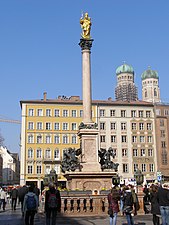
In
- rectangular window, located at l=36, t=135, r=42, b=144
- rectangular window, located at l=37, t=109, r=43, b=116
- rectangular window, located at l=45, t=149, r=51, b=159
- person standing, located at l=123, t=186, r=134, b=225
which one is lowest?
person standing, located at l=123, t=186, r=134, b=225

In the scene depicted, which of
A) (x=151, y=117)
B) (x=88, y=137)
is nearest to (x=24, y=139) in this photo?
(x=151, y=117)

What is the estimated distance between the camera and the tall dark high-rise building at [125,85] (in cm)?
16888

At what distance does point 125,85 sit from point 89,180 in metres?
153

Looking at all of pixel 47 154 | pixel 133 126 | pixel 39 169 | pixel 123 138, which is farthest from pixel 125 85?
pixel 39 169

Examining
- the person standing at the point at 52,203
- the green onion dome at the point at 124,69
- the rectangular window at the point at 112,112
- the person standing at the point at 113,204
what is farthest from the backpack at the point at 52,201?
the green onion dome at the point at 124,69

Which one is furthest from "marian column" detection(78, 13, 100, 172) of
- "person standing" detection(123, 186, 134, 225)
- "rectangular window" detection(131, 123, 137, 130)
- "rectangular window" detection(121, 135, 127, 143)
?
"rectangular window" detection(131, 123, 137, 130)

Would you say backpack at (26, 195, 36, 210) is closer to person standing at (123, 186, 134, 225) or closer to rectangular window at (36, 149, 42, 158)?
person standing at (123, 186, 134, 225)

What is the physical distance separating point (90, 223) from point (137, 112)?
2263 inches

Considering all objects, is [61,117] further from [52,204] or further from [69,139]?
[52,204]

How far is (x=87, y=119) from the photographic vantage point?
2888 cm

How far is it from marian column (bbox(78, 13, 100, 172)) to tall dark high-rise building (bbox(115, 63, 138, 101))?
129040mm

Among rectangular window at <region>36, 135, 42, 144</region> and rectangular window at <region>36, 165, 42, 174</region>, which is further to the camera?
rectangular window at <region>36, 135, 42, 144</region>

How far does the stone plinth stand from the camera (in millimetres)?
26375

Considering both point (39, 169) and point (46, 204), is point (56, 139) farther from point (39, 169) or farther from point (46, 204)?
point (46, 204)
